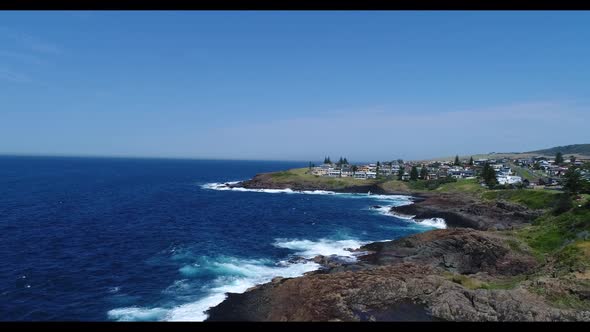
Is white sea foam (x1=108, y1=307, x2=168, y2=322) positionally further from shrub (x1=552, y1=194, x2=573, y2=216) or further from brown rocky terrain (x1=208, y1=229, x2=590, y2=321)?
shrub (x1=552, y1=194, x2=573, y2=216)

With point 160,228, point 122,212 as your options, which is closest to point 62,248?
point 160,228

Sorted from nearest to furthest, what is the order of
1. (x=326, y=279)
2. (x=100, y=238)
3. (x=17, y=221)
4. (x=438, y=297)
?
(x=438, y=297), (x=326, y=279), (x=100, y=238), (x=17, y=221)

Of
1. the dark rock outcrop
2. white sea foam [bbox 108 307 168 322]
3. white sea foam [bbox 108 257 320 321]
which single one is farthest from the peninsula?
the dark rock outcrop

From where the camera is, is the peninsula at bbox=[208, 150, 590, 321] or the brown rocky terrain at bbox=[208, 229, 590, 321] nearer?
the brown rocky terrain at bbox=[208, 229, 590, 321]

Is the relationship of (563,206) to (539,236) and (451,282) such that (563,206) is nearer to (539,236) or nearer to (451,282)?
(539,236)
